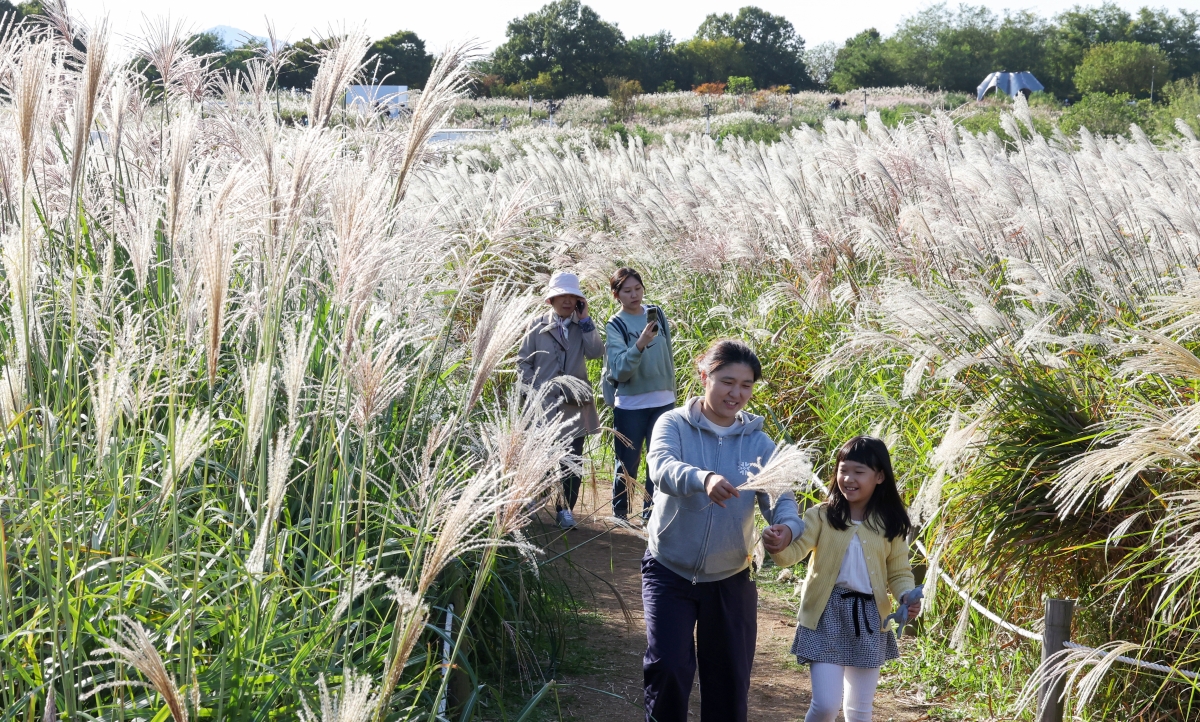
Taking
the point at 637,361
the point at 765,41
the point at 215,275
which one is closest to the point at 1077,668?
the point at 215,275

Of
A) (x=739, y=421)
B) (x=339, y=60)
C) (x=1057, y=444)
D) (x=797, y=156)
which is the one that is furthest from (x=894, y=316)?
(x=797, y=156)

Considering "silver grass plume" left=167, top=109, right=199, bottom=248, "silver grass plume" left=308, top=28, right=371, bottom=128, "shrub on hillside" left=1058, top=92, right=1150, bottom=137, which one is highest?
"shrub on hillside" left=1058, top=92, right=1150, bottom=137

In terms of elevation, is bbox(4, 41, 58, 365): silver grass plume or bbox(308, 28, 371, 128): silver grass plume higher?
bbox(308, 28, 371, 128): silver grass plume

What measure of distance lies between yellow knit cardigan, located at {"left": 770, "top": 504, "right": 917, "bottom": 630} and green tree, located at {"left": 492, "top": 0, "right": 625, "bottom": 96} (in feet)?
165

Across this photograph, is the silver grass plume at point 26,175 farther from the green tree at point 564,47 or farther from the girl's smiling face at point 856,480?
the green tree at point 564,47

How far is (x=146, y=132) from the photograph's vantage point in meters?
4.75

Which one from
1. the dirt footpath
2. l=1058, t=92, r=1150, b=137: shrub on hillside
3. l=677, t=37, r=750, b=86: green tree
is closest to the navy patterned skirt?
the dirt footpath

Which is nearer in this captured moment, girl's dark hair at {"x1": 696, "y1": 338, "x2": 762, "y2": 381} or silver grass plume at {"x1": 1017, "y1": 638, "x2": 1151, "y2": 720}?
silver grass plume at {"x1": 1017, "y1": 638, "x2": 1151, "y2": 720}

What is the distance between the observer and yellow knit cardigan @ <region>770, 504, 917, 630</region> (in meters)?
3.75

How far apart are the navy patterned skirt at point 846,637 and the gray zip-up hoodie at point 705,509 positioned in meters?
0.37

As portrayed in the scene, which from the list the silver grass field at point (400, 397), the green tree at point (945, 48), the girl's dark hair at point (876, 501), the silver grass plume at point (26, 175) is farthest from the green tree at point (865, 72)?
the silver grass plume at point (26, 175)

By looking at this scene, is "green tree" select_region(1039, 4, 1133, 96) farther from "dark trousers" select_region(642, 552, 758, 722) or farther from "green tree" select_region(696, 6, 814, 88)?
"dark trousers" select_region(642, 552, 758, 722)

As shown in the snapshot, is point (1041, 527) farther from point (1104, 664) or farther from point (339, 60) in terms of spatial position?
point (339, 60)

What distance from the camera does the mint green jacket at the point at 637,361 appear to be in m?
6.52
